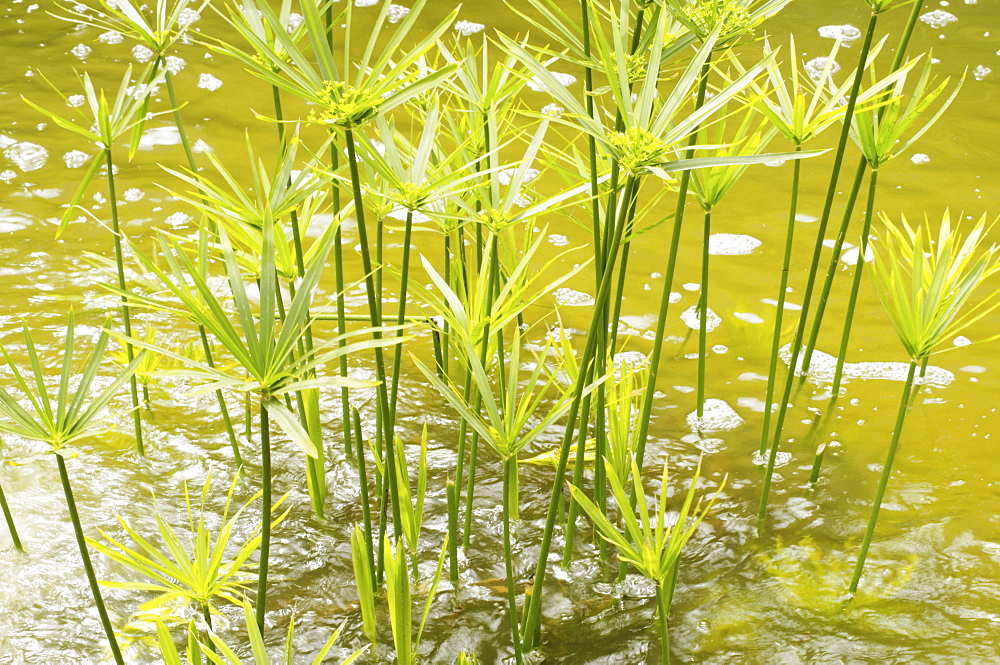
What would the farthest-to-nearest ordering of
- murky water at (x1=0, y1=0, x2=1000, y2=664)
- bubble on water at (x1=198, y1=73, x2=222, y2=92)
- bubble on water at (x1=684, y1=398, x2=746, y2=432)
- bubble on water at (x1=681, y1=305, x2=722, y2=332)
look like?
1. bubble on water at (x1=198, y1=73, x2=222, y2=92)
2. bubble on water at (x1=681, y1=305, x2=722, y2=332)
3. bubble on water at (x1=684, y1=398, x2=746, y2=432)
4. murky water at (x1=0, y1=0, x2=1000, y2=664)

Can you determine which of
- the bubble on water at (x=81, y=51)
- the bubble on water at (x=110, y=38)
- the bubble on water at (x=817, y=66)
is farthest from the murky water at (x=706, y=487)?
the bubble on water at (x=110, y=38)

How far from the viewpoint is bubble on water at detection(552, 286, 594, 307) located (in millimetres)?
2201

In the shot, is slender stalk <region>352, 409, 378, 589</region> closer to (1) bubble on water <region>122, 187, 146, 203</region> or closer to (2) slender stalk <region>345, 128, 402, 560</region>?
(2) slender stalk <region>345, 128, 402, 560</region>

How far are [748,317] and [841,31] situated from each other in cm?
172

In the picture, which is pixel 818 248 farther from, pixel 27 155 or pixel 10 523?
pixel 27 155

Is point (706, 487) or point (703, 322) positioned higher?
point (703, 322)

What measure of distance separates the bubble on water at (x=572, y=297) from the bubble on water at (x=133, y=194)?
1245 mm

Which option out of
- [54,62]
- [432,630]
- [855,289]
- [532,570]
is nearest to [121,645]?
[432,630]

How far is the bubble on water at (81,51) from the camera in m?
3.32

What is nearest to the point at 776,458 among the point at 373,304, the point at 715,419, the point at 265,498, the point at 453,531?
the point at 715,419

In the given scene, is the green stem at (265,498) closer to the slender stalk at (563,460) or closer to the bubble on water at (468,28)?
the slender stalk at (563,460)

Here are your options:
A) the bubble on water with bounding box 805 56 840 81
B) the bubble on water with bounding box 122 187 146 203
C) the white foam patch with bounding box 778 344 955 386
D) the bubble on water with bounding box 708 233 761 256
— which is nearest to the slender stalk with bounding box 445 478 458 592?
the white foam patch with bounding box 778 344 955 386

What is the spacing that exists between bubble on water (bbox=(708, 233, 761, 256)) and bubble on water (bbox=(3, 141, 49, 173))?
6.52 feet

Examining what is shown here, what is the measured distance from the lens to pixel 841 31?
328 cm
